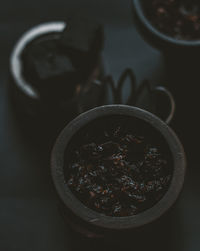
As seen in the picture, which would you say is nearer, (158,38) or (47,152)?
(158,38)

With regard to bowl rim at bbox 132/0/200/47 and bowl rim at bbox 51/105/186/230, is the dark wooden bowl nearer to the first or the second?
bowl rim at bbox 132/0/200/47

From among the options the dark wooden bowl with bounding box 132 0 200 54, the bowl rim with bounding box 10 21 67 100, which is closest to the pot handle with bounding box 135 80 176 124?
the dark wooden bowl with bounding box 132 0 200 54

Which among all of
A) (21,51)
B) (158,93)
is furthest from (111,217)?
(21,51)

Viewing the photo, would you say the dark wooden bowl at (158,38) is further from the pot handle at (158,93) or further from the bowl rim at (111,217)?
the bowl rim at (111,217)

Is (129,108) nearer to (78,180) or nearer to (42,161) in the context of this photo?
(78,180)

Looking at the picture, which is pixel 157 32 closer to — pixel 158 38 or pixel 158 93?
pixel 158 38

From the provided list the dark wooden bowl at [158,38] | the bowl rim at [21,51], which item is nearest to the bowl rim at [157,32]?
the dark wooden bowl at [158,38]

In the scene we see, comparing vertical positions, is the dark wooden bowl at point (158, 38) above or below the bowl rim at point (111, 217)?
above
